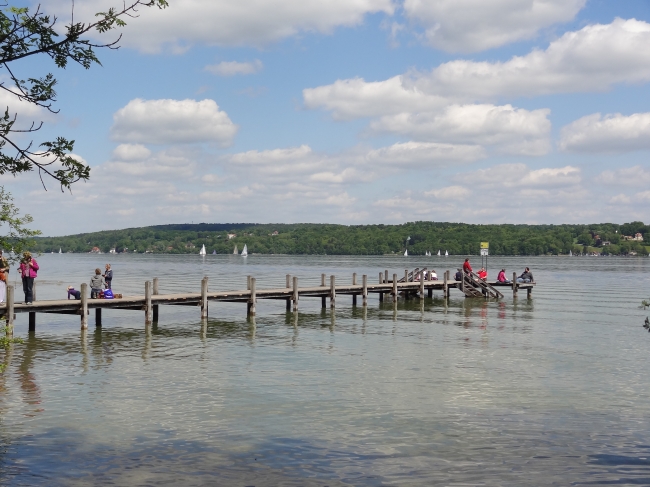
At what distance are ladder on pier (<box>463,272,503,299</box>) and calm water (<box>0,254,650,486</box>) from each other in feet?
64.9

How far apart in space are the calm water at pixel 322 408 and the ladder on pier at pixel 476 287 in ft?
64.9

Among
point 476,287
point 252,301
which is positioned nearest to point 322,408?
point 252,301

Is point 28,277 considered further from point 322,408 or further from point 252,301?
point 322,408

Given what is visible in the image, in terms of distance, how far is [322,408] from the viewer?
1634cm

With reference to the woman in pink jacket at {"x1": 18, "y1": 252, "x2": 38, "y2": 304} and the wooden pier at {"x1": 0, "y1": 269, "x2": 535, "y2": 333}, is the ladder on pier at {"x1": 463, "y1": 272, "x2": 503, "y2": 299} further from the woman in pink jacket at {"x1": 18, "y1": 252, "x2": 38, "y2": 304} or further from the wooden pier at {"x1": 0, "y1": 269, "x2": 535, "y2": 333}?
the woman in pink jacket at {"x1": 18, "y1": 252, "x2": 38, "y2": 304}

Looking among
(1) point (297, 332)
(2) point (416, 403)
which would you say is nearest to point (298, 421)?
(2) point (416, 403)

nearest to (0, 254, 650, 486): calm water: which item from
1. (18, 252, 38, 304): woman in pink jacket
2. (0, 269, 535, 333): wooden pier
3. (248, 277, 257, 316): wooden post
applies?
(0, 269, 535, 333): wooden pier

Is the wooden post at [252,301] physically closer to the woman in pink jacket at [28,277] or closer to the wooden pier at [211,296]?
the wooden pier at [211,296]

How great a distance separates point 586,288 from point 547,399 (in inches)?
2036

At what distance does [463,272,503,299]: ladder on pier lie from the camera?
50781 mm

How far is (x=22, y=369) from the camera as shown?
20422 millimetres

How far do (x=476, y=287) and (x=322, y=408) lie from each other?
1437 inches

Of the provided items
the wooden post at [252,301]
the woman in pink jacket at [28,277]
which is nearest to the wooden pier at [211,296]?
the wooden post at [252,301]

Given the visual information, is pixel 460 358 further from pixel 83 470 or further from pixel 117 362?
pixel 83 470
